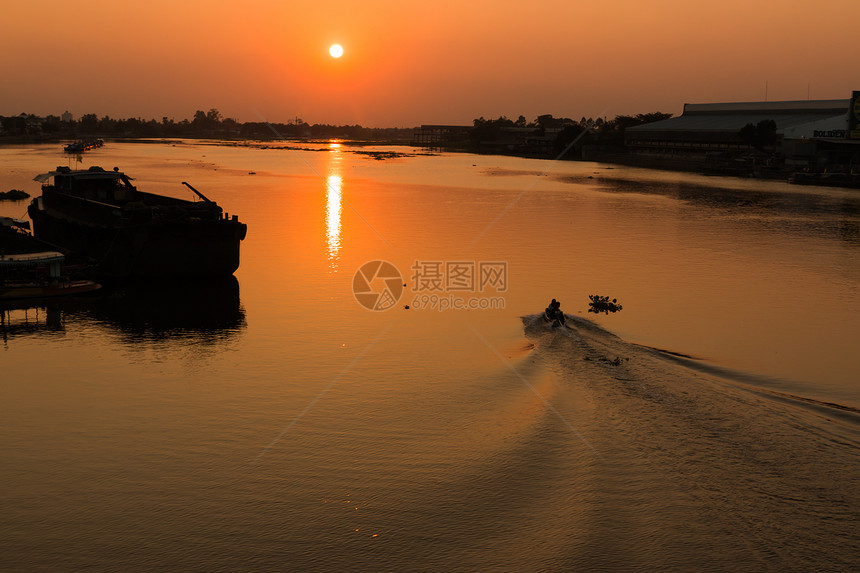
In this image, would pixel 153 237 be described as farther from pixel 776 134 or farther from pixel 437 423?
pixel 776 134

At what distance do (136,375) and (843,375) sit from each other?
24.6 meters

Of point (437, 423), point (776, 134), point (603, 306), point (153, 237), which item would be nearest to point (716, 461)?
point (437, 423)

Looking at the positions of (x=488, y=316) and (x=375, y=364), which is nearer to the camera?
(x=375, y=364)

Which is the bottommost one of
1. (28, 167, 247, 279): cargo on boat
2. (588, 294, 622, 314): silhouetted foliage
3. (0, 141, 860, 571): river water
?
(0, 141, 860, 571): river water

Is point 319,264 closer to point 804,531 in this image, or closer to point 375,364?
point 375,364

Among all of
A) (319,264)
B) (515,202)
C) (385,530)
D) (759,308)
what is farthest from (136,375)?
(515,202)

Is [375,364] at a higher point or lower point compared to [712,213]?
lower

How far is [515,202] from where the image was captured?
3499 inches

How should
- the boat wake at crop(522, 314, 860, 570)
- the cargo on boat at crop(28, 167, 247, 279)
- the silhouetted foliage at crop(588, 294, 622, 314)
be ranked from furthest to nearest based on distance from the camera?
the cargo on boat at crop(28, 167, 247, 279) < the silhouetted foliage at crop(588, 294, 622, 314) < the boat wake at crop(522, 314, 860, 570)

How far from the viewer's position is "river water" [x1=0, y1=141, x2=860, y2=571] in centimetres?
1449

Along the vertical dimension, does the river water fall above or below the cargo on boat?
below

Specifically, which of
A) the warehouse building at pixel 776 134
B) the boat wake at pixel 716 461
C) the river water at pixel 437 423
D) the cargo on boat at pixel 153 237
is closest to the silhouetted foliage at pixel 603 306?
the river water at pixel 437 423

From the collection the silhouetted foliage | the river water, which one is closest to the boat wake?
the river water

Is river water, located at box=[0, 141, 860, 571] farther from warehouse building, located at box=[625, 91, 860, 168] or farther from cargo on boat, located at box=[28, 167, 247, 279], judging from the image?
warehouse building, located at box=[625, 91, 860, 168]
